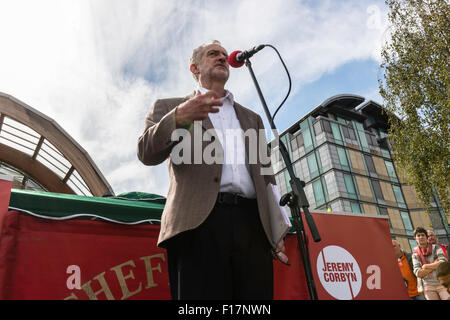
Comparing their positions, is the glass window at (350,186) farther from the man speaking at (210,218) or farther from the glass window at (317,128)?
the man speaking at (210,218)

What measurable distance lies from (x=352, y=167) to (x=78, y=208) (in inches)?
1299

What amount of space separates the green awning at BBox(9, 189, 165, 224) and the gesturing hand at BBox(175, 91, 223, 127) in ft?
5.21

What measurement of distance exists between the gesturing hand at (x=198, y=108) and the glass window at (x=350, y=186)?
3169cm

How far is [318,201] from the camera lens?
32.0 meters

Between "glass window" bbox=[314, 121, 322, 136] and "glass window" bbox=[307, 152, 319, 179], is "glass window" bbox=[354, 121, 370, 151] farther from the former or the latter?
"glass window" bbox=[307, 152, 319, 179]

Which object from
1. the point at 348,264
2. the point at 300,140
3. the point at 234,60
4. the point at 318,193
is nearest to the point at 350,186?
the point at 318,193

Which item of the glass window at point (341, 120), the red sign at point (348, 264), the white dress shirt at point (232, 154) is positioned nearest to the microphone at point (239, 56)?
the white dress shirt at point (232, 154)

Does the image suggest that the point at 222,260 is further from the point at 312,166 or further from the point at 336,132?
the point at 336,132

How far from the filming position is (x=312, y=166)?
33438 millimetres

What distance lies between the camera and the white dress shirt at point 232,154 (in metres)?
1.81

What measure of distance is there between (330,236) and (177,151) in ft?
9.30
